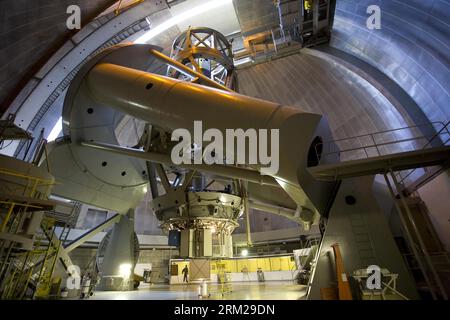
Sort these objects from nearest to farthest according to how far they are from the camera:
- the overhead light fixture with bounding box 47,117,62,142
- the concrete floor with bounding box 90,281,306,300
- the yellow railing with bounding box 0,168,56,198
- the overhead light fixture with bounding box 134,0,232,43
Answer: the yellow railing with bounding box 0,168,56,198, the concrete floor with bounding box 90,281,306,300, the overhead light fixture with bounding box 47,117,62,142, the overhead light fixture with bounding box 134,0,232,43

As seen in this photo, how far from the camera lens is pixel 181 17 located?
48.9 ft

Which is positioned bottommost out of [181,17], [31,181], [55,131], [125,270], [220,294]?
[220,294]

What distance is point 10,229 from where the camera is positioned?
472cm

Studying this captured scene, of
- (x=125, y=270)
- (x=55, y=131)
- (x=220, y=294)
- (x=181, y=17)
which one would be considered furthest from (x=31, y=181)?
(x=181, y=17)

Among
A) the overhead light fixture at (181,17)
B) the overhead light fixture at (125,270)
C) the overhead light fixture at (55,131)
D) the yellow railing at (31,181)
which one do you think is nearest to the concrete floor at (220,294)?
the overhead light fixture at (125,270)

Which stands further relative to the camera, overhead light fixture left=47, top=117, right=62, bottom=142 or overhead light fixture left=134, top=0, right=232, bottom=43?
overhead light fixture left=134, top=0, right=232, bottom=43

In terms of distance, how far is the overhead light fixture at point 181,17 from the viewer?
14.5 meters


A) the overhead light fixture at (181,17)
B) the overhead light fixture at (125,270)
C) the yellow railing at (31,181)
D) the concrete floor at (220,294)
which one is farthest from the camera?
the overhead light fixture at (181,17)

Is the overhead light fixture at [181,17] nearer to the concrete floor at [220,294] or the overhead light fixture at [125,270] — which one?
the overhead light fixture at [125,270]

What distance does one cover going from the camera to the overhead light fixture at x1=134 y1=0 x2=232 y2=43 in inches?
569

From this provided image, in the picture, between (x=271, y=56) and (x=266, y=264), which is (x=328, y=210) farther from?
(x=266, y=264)

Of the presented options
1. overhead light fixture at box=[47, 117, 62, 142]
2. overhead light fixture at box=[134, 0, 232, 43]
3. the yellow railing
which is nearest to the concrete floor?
the yellow railing

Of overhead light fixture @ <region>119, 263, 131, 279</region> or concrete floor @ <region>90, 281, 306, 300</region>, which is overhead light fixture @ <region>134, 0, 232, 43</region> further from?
concrete floor @ <region>90, 281, 306, 300</region>

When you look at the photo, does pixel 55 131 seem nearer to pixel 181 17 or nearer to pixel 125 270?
pixel 125 270
